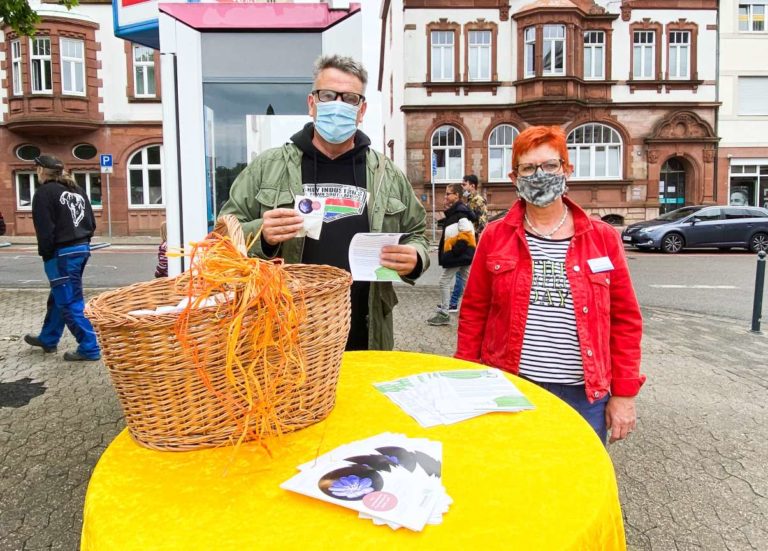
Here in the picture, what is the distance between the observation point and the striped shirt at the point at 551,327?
2336mm

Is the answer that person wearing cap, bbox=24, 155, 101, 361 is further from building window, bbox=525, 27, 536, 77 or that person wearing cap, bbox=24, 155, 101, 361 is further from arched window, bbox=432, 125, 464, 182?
building window, bbox=525, 27, 536, 77

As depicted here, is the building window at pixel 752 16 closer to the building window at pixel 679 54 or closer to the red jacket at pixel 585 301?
the building window at pixel 679 54

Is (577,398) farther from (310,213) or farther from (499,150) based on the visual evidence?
(499,150)

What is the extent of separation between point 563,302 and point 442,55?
79.3 feet

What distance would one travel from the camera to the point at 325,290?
1.49 metres

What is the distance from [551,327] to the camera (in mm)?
2359

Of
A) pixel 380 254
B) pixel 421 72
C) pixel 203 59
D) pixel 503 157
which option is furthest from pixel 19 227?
pixel 380 254

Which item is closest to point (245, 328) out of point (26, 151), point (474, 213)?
point (474, 213)

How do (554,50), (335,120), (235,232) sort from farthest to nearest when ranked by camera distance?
(554,50) < (335,120) < (235,232)

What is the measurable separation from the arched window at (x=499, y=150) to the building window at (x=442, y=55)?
298 cm

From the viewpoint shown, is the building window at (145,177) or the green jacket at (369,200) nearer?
the green jacket at (369,200)

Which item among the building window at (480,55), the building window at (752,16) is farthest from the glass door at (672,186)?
the building window at (480,55)

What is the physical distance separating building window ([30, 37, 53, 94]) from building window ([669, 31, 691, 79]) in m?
25.2

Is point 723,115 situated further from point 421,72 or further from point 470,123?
point 421,72
